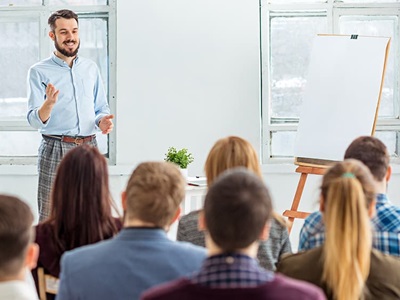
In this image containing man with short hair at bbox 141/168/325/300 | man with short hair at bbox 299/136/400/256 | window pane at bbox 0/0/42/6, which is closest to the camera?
man with short hair at bbox 141/168/325/300

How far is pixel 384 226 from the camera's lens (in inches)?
102

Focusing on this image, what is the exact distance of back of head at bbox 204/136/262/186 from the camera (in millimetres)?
2803

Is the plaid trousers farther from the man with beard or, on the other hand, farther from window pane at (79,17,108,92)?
window pane at (79,17,108,92)

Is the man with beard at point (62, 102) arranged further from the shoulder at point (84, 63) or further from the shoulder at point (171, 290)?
the shoulder at point (171, 290)

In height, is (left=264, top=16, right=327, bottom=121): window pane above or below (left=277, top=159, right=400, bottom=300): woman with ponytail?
above

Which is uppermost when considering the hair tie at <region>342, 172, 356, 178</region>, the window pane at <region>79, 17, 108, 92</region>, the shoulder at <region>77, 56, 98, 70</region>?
the window pane at <region>79, 17, 108, 92</region>

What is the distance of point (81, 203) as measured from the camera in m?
2.58

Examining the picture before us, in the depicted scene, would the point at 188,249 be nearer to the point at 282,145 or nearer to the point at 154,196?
the point at 154,196

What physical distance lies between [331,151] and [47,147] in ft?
6.35

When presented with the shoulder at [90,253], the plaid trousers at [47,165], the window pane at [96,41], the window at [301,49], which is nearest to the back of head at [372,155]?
the shoulder at [90,253]

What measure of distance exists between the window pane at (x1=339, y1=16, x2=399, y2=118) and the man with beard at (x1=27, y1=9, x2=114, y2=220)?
216cm

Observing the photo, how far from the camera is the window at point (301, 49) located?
19.4 feet

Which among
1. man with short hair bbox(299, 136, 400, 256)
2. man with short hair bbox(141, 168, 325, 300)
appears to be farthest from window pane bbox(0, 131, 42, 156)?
man with short hair bbox(141, 168, 325, 300)

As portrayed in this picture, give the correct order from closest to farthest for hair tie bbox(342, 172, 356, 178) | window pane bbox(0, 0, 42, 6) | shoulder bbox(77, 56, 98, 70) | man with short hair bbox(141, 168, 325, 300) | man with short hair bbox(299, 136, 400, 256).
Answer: man with short hair bbox(141, 168, 325, 300)
hair tie bbox(342, 172, 356, 178)
man with short hair bbox(299, 136, 400, 256)
shoulder bbox(77, 56, 98, 70)
window pane bbox(0, 0, 42, 6)
